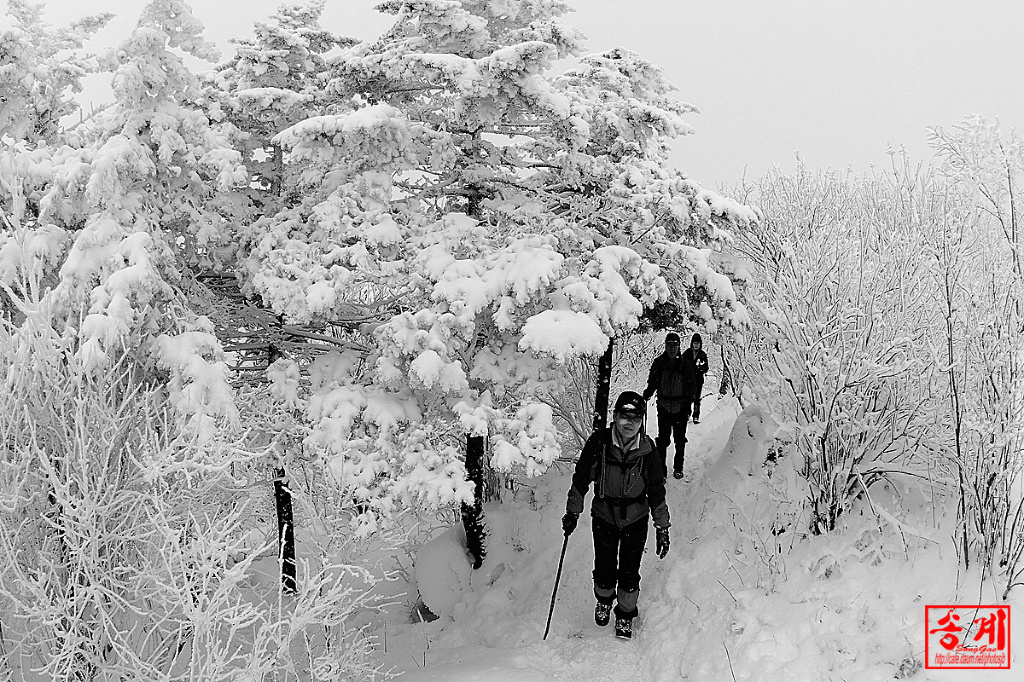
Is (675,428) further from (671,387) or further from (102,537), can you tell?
(102,537)

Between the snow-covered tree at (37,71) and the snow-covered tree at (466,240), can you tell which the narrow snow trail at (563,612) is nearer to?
the snow-covered tree at (466,240)

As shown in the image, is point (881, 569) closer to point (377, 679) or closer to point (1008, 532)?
point (1008, 532)

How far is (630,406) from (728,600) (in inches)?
87.2

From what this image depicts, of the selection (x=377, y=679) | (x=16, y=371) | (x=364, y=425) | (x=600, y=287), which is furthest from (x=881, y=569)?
(x=16, y=371)

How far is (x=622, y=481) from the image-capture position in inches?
233

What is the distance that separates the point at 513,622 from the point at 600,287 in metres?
4.21

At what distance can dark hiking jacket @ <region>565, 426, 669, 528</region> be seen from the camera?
5.88m

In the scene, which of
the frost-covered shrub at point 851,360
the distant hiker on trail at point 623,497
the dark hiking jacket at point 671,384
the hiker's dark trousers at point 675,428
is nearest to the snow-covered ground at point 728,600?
the hiker's dark trousers at point 675,428

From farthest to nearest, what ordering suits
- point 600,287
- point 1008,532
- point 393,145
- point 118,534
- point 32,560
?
1. point 393,145
2. point 600,287
3. point 32,560
4. point 118,534
5. point 1008,532

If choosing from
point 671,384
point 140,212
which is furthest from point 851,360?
point 140,212

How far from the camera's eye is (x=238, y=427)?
21.8 ft

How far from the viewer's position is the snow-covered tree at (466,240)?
23.1 feet

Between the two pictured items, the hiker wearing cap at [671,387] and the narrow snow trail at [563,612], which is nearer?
the narrow snow trail at [563,612]

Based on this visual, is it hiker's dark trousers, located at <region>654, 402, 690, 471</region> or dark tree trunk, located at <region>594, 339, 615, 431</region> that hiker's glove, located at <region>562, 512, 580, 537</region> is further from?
dark tree trunk, located at <region>594, 339, 615, 431</region>
